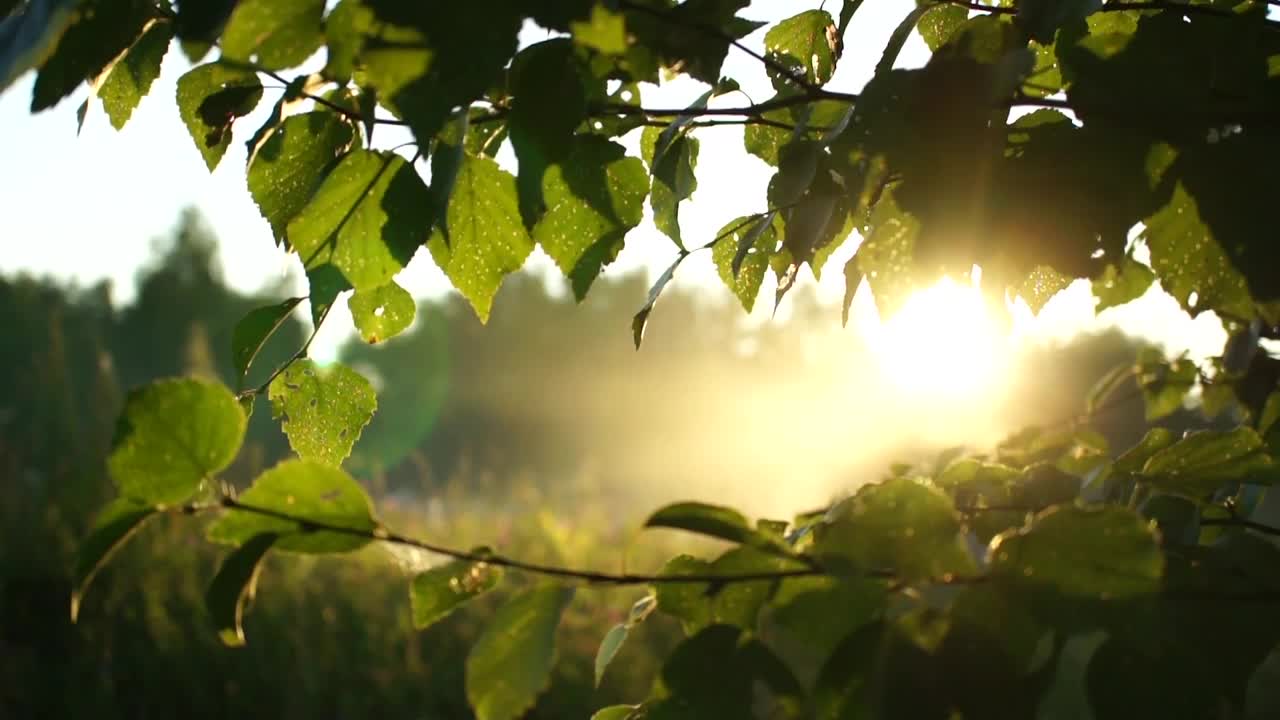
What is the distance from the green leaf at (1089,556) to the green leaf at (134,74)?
2.57ft

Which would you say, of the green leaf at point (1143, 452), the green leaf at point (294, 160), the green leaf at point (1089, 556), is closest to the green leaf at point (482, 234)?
the green leaf at point (294, 160)

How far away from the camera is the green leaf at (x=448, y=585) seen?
2.37ft

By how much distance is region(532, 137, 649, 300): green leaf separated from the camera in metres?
0.92

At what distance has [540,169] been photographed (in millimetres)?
732

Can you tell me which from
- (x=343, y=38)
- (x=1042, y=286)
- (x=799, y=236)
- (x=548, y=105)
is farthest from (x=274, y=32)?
(x=1042, y=286)

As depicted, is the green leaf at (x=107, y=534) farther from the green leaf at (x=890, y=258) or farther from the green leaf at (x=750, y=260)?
the green leaf at (x=750, y=260)

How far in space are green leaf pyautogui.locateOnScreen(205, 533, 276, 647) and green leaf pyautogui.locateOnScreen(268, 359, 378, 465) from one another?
0.38 meters

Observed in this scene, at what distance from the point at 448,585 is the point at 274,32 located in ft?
1.24

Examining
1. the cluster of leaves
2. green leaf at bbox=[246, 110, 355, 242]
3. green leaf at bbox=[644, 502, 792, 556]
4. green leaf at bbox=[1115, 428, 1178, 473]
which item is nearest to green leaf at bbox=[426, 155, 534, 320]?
the cluster of leaves

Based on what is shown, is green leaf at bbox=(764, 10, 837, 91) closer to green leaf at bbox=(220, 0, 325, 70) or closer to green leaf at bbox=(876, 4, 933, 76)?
green leaf at bbox=(876, 4, 933, 76)

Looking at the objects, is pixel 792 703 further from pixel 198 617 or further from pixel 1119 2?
pixel 198 617

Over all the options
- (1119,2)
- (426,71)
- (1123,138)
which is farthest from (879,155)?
(1119,2)

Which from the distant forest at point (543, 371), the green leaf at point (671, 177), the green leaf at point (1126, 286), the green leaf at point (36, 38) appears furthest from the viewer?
the distant forest at point (543, 371)

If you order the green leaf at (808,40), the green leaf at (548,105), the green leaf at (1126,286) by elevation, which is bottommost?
the green leaf at (1126,286)
